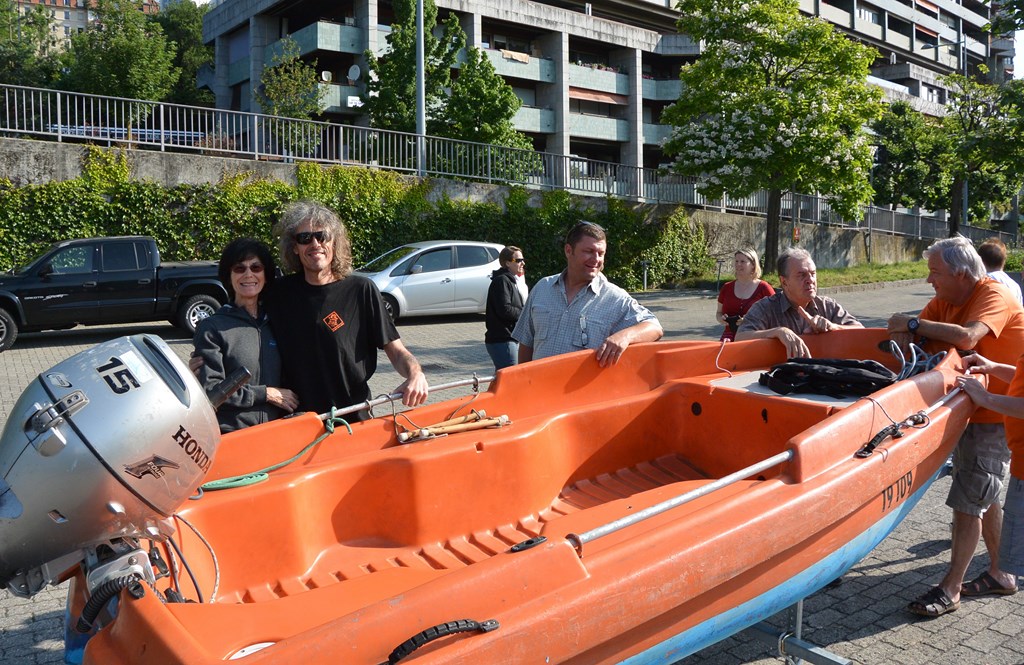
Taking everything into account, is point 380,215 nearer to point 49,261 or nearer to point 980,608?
point 49,261

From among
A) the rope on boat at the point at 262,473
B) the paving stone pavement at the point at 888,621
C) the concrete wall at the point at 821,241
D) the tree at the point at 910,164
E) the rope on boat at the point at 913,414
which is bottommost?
the paving stone pavement at the point at 888,621

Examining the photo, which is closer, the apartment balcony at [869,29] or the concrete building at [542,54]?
the concrete building at [542,54]

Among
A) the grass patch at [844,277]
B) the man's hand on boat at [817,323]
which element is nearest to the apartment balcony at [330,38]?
the grass patch at [844,277]

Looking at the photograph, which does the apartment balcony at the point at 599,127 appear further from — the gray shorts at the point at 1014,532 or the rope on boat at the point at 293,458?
the gray shorts at the point at 1014,532

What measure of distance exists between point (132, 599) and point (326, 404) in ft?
5.93

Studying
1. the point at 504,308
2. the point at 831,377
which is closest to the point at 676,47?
the point at 504,308

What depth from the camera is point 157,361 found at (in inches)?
104

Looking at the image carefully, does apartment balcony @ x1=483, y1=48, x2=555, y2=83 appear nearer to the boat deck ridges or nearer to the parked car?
the parked car

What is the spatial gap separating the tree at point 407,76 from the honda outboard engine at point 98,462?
83.1 ft

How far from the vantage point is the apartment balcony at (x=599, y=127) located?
38531mm

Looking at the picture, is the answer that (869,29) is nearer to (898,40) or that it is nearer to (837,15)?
(837,15)

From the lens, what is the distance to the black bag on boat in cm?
440

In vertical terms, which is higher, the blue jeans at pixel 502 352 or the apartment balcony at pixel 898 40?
the apartment balcony at pixel 898 40

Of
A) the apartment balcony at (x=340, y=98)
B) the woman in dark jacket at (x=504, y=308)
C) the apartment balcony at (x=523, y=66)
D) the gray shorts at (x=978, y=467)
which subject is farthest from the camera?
the apartment balcony at (x=523, y=66)
